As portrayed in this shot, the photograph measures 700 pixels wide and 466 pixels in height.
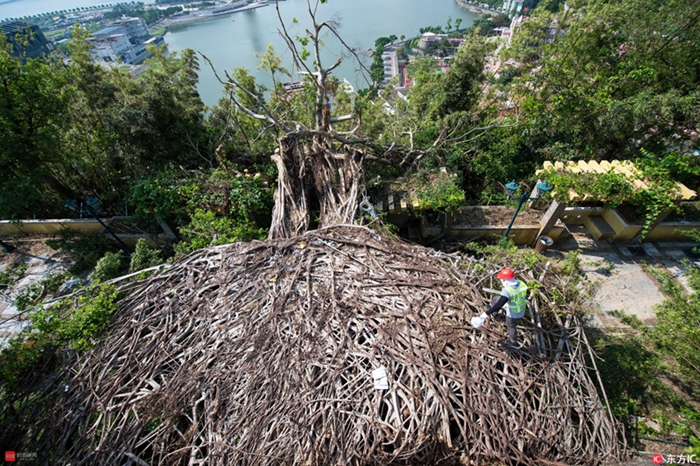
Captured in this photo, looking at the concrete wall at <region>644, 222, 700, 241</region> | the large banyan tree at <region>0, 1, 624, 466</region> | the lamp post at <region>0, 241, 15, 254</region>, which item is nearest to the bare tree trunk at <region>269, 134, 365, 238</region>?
the large banyan tree at <region>0, 1, 624, 466</region>

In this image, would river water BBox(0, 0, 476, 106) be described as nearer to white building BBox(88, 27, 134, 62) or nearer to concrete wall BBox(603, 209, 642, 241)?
white building BBox(88, 27, 134, 62)

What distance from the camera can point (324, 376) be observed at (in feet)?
13.9

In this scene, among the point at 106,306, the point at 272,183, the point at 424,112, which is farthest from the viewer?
the point at 424,112

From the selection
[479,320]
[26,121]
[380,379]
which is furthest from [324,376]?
[26,121]

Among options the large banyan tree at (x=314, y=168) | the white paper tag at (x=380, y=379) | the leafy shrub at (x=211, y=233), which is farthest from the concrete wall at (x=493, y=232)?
the white paper tag at (x=380, y=379)

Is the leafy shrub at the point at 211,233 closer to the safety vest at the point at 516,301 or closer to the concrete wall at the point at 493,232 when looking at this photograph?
the concrete wall at the point at 493,232

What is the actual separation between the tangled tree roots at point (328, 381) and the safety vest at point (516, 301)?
537mm

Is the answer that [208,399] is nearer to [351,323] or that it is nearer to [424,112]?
[351,323]

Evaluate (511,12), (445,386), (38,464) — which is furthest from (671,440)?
(511,12)

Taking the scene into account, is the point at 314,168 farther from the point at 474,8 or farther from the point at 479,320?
the point at 474,8

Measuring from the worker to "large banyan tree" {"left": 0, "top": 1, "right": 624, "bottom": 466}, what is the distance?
0.90ft

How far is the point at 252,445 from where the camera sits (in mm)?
3797

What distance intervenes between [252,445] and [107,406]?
2.34m

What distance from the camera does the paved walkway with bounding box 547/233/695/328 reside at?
6.74m
